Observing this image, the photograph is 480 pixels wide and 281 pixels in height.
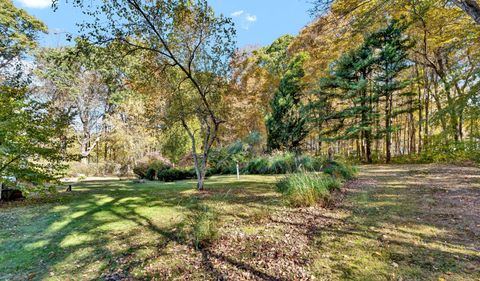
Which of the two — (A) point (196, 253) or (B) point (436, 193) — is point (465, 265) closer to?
(A) point (196, 253)

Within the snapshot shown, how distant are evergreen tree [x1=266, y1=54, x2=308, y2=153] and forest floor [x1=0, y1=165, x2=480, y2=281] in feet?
28.8

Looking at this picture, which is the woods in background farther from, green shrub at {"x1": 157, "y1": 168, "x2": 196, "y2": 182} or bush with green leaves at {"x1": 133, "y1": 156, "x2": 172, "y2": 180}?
bush with green leaves at {"x1": 133, "y1": 156, "x2": 172, "y2": 180}

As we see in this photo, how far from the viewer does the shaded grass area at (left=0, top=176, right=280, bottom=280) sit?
8.00ft

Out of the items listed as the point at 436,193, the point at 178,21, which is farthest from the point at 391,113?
the point at 178,21

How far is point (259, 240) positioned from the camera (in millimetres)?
2820

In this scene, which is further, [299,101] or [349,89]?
[299,101]

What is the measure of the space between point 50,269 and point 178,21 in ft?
15.9

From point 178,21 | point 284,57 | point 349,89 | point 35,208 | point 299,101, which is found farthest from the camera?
point 284,57

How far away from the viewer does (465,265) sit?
2.04 meters

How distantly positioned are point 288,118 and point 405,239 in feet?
37.1

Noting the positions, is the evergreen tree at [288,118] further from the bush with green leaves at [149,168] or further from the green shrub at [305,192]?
the green shrub at [305,192]

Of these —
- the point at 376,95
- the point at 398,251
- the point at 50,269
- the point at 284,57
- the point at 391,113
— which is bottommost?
the point at 50,269

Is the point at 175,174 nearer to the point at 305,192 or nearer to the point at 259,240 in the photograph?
the point at 305,192

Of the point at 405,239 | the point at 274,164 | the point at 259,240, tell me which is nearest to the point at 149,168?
the point at 274,164
